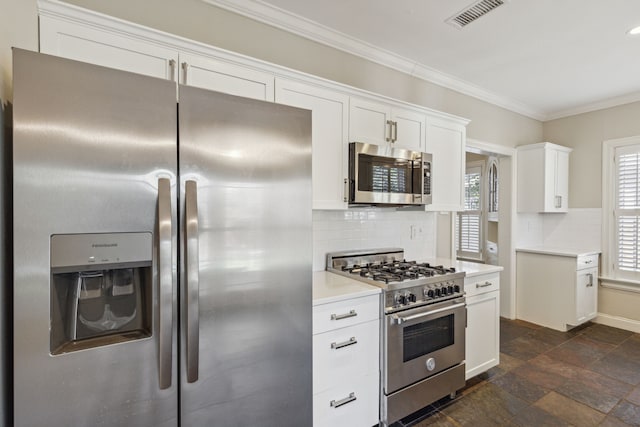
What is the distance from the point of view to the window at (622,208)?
3.81m

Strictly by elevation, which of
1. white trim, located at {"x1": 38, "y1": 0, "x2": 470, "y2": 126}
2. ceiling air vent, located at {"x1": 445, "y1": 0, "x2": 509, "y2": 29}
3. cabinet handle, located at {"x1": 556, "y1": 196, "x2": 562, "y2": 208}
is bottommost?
cabinet handle, located at {"x1": 556, "y1": 196, "x2": 562, "y2": 208}

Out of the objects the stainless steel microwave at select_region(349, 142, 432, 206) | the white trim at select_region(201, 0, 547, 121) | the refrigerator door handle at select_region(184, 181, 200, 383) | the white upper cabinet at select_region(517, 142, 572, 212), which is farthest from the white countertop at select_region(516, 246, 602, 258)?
the refrigerator door handle at select_region(184, 181, 200, 383)

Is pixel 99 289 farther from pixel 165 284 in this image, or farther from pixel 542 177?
pixel 542 177

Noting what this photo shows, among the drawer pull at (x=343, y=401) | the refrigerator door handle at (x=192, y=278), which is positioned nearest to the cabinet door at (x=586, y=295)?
the drawer pull at (x=343, y=401)

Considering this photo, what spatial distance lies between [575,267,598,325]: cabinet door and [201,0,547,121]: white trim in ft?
7.79

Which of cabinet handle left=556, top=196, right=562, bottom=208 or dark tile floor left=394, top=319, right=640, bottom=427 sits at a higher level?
cabinet handle left=556, top=196, right=562, bottom=208

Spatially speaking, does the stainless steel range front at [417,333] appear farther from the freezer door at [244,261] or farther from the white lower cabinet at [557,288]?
the white lower cabinet at [557,288]

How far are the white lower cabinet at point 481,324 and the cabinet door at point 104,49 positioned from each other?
8.21ft

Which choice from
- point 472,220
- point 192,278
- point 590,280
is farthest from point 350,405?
point 472,220

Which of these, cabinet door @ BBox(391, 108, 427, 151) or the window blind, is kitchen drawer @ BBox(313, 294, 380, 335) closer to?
cabinet door @ BBox(391, 108, 427, 151)

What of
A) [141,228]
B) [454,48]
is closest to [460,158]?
[454,48]

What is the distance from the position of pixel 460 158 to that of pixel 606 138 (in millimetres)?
2653

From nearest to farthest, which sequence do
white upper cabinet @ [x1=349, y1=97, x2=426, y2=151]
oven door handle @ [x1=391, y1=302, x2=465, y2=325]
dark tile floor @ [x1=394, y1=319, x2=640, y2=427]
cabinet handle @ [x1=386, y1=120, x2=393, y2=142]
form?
oven door handle @ [x1=391, y1=302, x2=465, y2=325] → dark tile floor @ [x1=394, y1=319, x2=640, y2=427] → white upper cabinet @ [x1=349, y1=97, x2=426, y2=151] → cabinet handle @ [x1=386, y1=120, x2=393, y2=142]

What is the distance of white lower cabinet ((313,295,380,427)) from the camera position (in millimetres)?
1729
